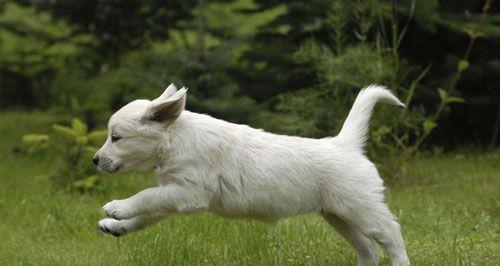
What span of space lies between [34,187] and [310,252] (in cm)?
395

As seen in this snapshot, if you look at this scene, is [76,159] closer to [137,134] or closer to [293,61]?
[293,61]

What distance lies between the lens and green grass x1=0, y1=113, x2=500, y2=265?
585 centimetres

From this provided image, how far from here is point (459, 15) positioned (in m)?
A: 9.62

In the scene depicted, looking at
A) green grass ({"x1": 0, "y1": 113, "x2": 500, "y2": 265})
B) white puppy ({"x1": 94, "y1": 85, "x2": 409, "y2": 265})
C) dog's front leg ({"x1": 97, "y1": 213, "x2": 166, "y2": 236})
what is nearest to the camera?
white puppy ({"x1": 94, "y1": 85, "x2": 409, "y2": 265})

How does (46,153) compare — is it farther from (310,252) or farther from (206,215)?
(310,252)

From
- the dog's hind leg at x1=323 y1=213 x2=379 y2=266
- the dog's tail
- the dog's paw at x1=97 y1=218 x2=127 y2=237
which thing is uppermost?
the dog's tail

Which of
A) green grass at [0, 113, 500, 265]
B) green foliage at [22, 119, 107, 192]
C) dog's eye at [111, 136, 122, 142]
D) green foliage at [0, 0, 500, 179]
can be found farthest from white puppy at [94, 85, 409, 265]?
green foliage at [22, 119, 107, 192]

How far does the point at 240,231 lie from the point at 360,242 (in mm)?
1034

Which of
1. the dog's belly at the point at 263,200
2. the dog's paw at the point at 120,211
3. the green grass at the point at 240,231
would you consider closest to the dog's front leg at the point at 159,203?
the dog's paw at the point at 120,211

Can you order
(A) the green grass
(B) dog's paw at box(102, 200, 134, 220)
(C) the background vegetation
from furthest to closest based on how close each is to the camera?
(C) the background vegetation
(A) the green grass
(B) dog's paw at box(102, 200, 134, 220)

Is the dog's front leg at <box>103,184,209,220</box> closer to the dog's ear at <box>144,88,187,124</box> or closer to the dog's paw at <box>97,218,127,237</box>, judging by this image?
the dog's paw at <box>97,218,127,237</box>

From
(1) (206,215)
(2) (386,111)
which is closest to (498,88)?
(2) (386,111)

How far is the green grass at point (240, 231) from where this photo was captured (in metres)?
5.85

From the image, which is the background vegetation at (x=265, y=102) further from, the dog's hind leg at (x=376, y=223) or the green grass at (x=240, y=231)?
the dog's hind leg at (x=376, y=223)
